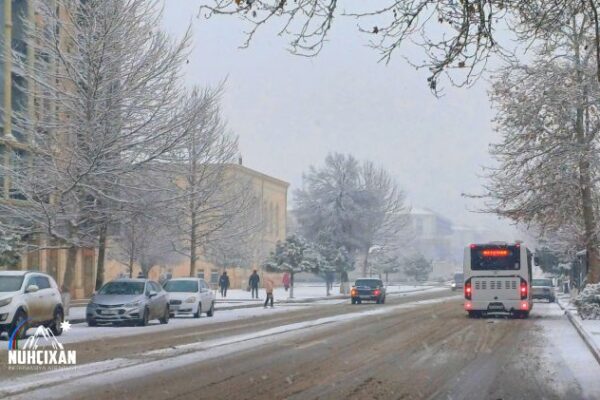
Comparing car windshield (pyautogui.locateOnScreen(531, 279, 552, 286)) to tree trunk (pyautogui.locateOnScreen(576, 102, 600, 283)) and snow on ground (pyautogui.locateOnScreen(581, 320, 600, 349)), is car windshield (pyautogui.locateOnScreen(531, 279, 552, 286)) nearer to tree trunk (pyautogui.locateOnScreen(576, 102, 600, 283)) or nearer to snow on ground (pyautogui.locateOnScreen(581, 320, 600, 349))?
tree trunk (pyautogui.locateOnScreen(576, 102, 600, 283))

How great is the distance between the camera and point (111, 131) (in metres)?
31.5

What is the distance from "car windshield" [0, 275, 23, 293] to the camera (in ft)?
71.5

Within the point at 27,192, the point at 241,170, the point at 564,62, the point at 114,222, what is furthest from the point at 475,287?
the point at 241,170

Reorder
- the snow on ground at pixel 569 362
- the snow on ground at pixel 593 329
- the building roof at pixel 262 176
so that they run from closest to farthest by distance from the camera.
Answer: the snow on ground at pixel 569 362
the snow on ground at pixel 593 329
the building roof at pixel 262 176

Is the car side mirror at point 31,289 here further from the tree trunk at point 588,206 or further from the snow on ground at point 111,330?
the tree trunk at point 588,206

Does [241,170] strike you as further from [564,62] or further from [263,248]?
[564,62]

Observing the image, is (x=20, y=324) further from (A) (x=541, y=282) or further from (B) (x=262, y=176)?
(B) (x=262, y=176)

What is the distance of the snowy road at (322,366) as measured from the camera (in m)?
12.7

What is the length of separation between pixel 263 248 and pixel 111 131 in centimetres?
6041

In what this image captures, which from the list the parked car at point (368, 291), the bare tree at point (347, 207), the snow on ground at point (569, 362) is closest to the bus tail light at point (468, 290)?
the snow on ground at point (569, 362)

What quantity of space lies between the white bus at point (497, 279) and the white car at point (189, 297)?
10.1m

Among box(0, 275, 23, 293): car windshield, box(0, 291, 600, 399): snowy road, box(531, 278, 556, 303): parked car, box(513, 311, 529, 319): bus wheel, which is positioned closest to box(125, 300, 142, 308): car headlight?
box(0, 291, 600, 399): snowy road

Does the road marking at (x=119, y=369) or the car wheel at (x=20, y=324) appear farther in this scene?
the car wheel at (x=20, y=324)

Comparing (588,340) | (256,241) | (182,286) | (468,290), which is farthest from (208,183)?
(256,241)
